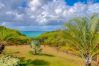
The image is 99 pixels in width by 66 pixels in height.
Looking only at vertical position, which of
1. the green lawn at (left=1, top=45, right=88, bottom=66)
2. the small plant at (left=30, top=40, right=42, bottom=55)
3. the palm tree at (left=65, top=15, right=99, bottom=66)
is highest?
the palm tree at (left=65, top=15, right=99, bottom=66)

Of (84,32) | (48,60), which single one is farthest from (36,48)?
(84,32)

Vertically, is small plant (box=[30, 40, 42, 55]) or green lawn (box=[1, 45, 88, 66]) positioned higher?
small plant (box=[30, 40, 42, 55])

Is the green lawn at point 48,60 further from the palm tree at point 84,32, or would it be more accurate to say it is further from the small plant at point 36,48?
the palm tree at point 84,32

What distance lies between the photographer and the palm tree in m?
29.9

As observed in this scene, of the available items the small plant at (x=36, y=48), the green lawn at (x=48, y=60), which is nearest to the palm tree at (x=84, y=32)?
the green lawn at (x=48, y=60)

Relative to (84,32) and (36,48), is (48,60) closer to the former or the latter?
(36,48)

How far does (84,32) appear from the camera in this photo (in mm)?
30219

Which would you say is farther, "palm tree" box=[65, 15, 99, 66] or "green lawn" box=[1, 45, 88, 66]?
"green lawn" box=[1, 45, 88, 66]

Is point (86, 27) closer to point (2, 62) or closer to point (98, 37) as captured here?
point (98, 37)

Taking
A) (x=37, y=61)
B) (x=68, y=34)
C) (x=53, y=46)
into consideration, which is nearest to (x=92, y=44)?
(x=68, y=34)

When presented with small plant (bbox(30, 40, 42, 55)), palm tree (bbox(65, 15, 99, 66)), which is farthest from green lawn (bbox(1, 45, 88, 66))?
palm tree (bbox(65, 15, 99, 66))

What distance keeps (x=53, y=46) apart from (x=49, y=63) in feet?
57.0

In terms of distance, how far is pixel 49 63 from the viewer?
42.1 metres

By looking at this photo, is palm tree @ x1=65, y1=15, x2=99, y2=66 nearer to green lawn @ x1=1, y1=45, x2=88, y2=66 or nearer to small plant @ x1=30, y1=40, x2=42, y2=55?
green lawn @ x1=1, y1=45, x2=88, y2=66
